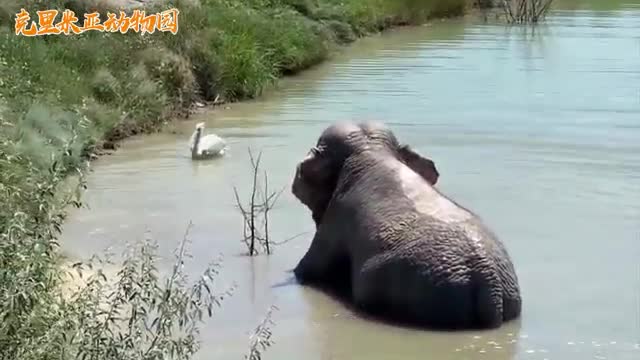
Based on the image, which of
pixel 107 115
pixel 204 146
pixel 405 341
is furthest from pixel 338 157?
pixel 107 115

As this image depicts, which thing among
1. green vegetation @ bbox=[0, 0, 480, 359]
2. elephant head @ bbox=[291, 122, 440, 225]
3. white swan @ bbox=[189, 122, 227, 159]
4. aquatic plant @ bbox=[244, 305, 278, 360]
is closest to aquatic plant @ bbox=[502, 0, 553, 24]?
green vegetation @ bbox=[0, 0, 480, 359]

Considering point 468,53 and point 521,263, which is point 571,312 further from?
point 468,53

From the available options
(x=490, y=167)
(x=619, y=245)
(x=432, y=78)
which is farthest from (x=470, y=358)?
(x=432, y=78)

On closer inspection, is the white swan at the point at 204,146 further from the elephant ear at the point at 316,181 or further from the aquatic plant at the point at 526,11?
the aquatic plant at the point at 526,11

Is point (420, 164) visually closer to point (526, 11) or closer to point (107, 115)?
point (107, 115)

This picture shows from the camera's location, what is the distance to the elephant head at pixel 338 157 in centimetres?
891

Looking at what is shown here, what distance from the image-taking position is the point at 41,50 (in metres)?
15.9

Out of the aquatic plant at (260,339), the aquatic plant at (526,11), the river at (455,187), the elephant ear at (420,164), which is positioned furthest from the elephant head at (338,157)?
the aquatic plant at (526,11)

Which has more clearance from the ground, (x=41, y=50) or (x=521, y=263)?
(x=41, y=50)

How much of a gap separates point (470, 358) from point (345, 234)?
138cm

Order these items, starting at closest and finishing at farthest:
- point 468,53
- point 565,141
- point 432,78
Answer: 1. point 565,141
2. point 432,78
3. point 468,53

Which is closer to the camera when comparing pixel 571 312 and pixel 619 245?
pixel 571 312

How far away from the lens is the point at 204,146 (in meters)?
13.9

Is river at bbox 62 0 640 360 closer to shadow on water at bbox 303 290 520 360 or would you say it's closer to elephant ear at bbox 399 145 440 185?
shadow on water at bbox 303 290 520 360
